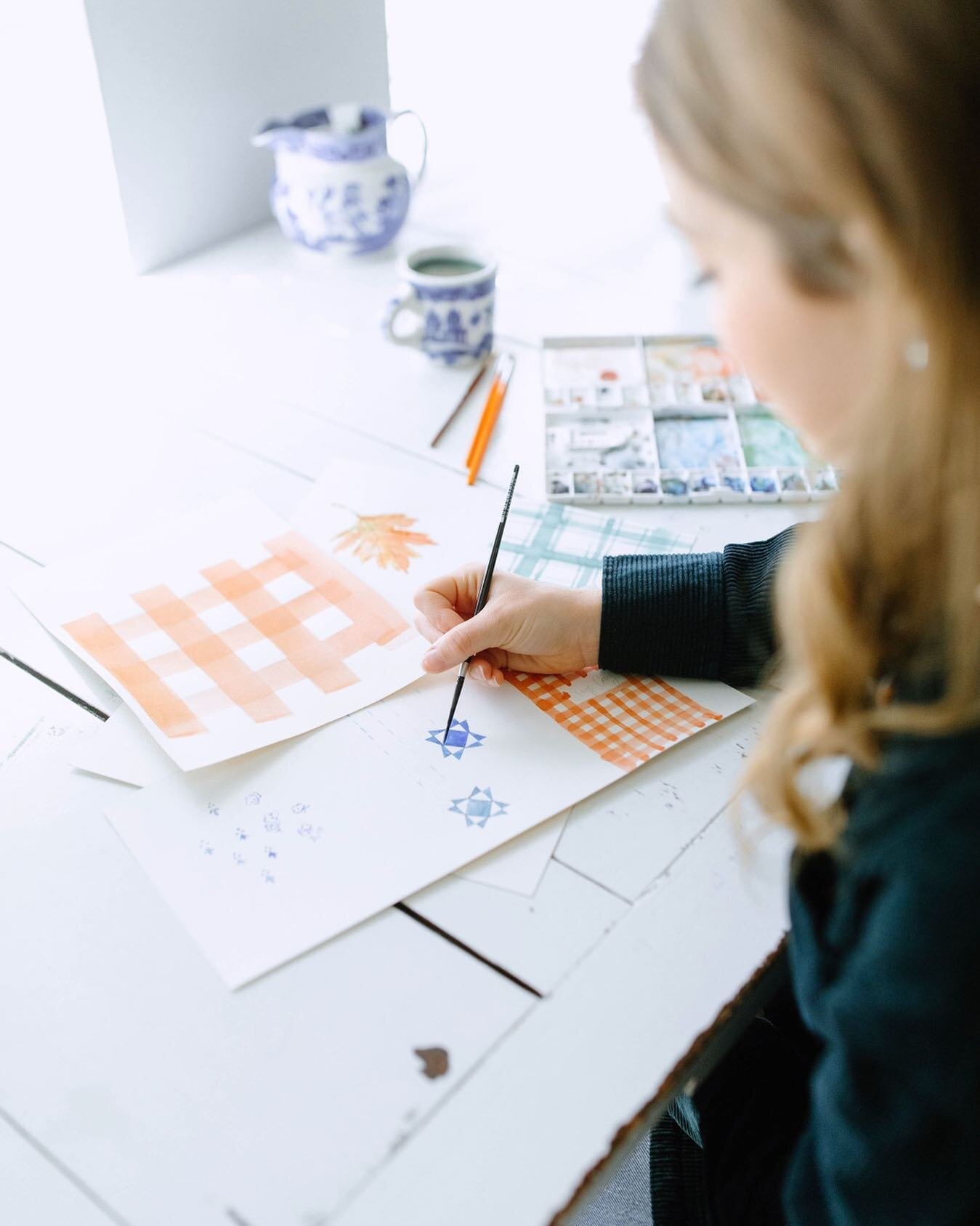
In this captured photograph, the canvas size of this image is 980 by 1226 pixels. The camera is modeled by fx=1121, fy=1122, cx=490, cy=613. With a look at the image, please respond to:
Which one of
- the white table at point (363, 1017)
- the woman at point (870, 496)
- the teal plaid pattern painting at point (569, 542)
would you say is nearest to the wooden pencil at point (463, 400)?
the teal plaid pattern painting at point (569, 542)

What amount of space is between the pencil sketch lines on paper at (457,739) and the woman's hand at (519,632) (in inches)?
1.8

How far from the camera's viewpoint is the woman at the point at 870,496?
1.28ft

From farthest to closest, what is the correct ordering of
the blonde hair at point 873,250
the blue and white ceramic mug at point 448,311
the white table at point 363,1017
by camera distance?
the blue and white ceramic mug at point 448,311 < the white table at point 363,1017 < the blonde hair at point 873,250

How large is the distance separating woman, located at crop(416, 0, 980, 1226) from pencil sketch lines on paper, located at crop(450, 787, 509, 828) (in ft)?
0.60

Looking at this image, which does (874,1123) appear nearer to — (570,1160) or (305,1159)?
(570,1160)

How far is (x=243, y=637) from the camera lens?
0.80 meters

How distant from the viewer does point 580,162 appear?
1.60 meters

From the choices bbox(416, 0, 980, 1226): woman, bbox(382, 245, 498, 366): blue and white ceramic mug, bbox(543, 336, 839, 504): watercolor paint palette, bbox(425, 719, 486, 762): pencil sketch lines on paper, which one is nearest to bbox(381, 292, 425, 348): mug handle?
bbox(382, 245, 498, 366): blue and white ceramic mug

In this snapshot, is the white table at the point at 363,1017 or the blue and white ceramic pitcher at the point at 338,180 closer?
the white table at the point at 363,1017

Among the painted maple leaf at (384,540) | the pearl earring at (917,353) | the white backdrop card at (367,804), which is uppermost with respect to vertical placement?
the pearl earring at (917,353)

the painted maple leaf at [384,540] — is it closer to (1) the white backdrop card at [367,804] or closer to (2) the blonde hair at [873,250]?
(1) the white backdrop card at [367,804]

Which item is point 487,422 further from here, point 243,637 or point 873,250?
point 873,250

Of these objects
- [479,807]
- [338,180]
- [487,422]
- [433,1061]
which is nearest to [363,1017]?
[433,1061]

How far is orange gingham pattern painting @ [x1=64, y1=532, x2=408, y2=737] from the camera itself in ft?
2.42
